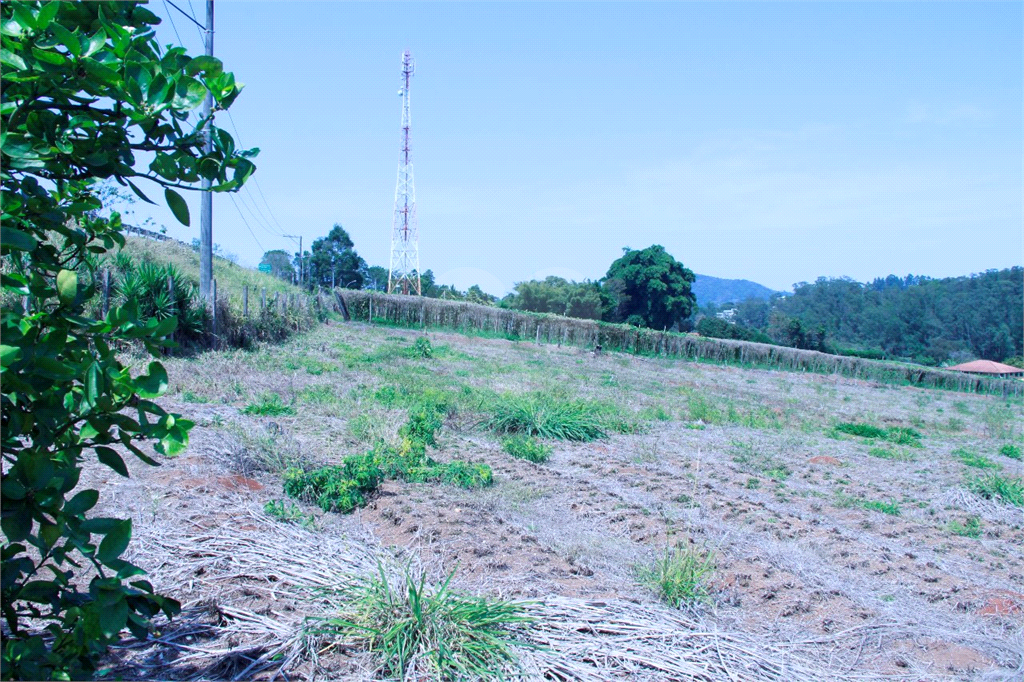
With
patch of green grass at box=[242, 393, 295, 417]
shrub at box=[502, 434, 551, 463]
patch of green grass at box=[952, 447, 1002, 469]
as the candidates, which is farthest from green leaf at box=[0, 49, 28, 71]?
patch of green grass at box=[952, 447, 1002, 469]

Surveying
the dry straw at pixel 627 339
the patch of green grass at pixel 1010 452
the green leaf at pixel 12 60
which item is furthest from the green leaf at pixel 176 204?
the dry straw at pixel 627 339

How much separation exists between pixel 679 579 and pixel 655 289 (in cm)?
4672

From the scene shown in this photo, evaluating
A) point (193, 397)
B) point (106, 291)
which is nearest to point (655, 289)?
point (106, 291)

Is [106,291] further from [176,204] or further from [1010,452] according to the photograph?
[1010,452]

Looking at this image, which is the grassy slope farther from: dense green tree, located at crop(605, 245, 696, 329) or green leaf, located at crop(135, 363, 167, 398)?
dense green tree, located at crop(605, 245, 696, 329)

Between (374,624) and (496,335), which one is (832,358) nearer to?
(496,335)

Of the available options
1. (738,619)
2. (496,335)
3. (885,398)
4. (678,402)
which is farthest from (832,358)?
(738,619)

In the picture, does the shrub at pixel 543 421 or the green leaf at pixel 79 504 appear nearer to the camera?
the green leaf at pixel 79 504

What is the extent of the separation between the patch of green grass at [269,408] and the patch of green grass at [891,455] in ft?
26.6

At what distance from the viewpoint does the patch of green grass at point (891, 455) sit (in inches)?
386

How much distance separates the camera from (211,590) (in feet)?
10.7

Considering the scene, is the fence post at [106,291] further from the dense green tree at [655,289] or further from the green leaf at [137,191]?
the dense green tree at [655,289]

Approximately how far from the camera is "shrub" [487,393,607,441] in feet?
29.2

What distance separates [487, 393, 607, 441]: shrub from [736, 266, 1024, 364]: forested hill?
130 feet
